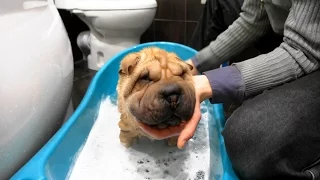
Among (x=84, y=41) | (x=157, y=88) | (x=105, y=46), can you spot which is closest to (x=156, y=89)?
(x=157, y=88)

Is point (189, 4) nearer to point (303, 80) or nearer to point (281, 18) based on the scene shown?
point (281, 18)

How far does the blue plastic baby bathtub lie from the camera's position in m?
0.61

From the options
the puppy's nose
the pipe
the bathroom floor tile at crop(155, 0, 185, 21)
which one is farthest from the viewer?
the bathroom floor tile at crop(155, 0, 185, 21)

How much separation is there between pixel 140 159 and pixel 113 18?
2.67 ft

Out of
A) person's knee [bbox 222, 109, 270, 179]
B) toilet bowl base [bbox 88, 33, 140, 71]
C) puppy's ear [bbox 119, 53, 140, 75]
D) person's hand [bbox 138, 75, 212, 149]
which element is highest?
puppy's ear [bbox 119, 53, 140, 75]

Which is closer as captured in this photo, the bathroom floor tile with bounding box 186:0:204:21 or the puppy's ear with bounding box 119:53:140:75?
the puppy's ear with bounding box 119:53:140:75

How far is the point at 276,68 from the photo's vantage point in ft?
2.11

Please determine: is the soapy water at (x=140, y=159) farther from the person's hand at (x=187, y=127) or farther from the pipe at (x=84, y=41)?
the pipe at (x=84, y=41)

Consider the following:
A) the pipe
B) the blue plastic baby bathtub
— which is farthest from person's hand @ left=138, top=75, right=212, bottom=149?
the pipe

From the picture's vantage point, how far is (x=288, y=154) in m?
0.56

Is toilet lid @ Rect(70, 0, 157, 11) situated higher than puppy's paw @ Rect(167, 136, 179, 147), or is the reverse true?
toilet lid @ Rect(70, 0, 157, 11)

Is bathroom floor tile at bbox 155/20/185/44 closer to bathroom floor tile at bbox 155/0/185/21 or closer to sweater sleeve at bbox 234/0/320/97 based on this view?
bathroom floor tile at bbox 155/0/185/21

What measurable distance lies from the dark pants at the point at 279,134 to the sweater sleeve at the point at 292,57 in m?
0.02

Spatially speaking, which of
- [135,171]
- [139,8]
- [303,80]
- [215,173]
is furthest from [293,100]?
[139,8]
